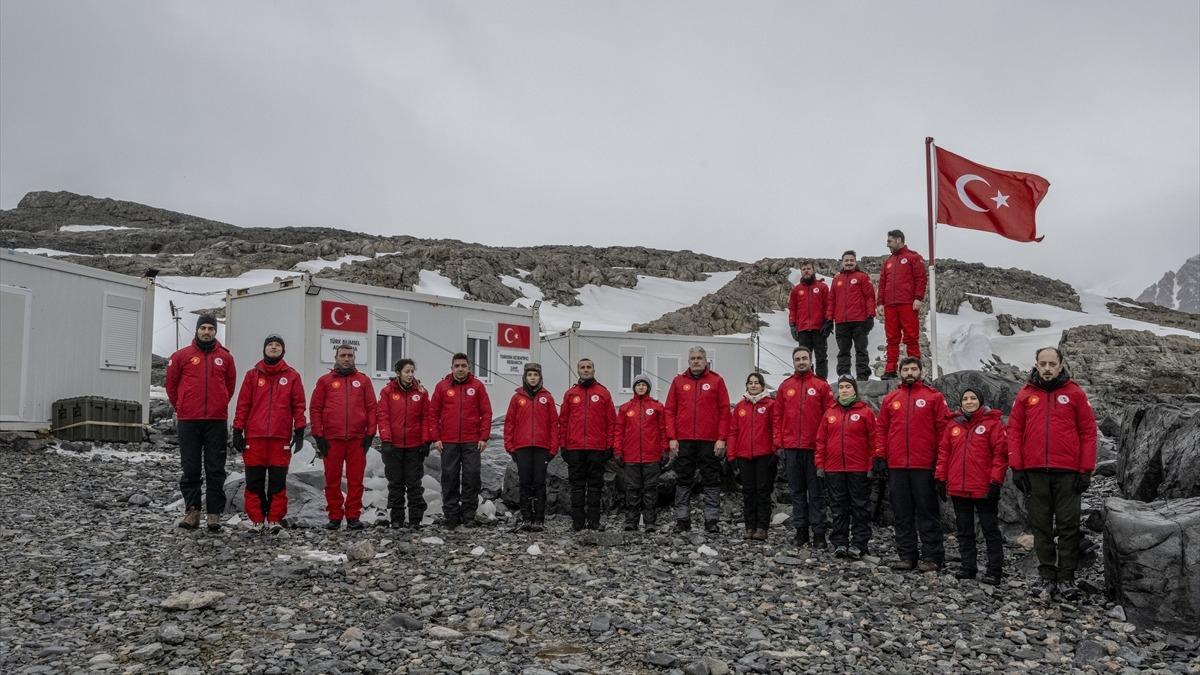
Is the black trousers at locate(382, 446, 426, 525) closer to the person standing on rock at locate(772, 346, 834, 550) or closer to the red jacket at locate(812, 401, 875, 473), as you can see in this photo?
the person standing on rock at locate(772, 346, 834, 550)

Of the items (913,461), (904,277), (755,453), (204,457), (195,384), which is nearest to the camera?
(913,461)

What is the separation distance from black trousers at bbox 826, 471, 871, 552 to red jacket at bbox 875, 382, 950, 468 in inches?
18.7

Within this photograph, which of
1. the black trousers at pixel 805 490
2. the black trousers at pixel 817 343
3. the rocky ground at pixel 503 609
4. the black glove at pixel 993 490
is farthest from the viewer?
the black trousers at pixel 817 343

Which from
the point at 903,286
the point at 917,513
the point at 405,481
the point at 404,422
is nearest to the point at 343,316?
the point at 404,422

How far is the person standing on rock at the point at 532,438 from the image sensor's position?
31.3ft

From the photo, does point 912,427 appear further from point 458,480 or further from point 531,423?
point 458,480

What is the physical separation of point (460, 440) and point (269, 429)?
6.67 ft

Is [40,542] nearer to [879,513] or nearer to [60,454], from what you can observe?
[60,454]

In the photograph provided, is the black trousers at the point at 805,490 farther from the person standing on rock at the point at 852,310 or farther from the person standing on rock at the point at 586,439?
the person standing on rock at the point at 852,310

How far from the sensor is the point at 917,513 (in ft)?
26.6

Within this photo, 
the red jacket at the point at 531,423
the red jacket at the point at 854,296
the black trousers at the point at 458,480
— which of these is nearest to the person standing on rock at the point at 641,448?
the red jacket at the point at 531,423

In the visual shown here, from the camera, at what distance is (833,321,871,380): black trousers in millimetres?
11641

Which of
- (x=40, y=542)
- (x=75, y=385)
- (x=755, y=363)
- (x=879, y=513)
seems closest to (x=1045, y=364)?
(x=879, y=513)

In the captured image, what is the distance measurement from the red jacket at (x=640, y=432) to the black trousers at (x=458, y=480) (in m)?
1.62
